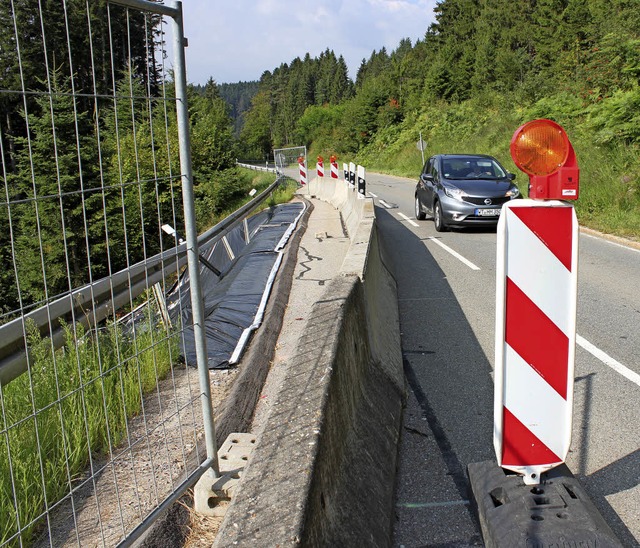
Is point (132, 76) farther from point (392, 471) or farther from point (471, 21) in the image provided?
point (471, 21)

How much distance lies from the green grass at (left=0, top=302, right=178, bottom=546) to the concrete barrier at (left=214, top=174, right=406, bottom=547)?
2.22 ft

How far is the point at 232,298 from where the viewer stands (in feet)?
24.4

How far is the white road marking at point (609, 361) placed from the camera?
206 inches

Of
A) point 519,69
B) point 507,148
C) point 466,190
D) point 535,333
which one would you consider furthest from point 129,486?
point 519,69

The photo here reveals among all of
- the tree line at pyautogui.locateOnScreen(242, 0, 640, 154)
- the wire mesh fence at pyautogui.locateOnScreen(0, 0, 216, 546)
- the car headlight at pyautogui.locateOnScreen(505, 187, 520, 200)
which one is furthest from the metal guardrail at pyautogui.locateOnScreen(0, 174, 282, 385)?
the tree line at pyautogui.locateOnScreen(242, 0, 640, 154)

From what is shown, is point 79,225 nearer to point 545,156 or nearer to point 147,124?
point 147,124

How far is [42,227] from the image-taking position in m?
2.42

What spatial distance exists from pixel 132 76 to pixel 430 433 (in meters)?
2.89

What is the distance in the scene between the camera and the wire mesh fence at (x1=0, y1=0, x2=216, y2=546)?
2.23 metres

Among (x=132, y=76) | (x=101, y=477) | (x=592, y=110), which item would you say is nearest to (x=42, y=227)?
(x=132, y=76)

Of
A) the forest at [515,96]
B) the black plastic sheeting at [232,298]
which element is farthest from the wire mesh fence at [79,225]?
the forest at [515,96]

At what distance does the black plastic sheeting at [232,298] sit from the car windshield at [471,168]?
4075mm

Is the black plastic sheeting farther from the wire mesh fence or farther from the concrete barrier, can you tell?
the concrete barrier

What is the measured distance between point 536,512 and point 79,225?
7.84 ft
